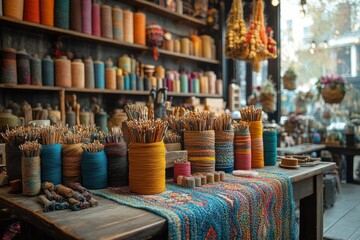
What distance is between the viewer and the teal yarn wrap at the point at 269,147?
1.94 meters

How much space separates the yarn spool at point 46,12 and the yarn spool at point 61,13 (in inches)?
2.0

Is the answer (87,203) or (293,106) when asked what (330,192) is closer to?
(293,106)

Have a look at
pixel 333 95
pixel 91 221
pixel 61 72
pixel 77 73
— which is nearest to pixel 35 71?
pixel 61 72

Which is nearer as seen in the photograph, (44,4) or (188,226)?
(188,226)

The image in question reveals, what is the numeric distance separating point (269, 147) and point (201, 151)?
587 millimetres

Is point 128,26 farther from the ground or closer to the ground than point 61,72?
farther from the ground

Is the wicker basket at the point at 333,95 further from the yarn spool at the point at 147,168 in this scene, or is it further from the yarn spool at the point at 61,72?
the yarn spool at the point at 147,168

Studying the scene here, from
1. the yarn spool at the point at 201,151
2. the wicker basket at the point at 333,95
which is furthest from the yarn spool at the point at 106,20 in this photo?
the wicker basket at the point at 333,95

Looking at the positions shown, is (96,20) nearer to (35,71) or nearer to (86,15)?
(86,15)

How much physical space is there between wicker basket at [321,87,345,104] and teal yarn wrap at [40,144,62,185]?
431cm

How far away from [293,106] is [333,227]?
8.97 ft

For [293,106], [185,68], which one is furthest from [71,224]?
[293,106]

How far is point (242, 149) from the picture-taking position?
1740 mm

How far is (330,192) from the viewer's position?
366 centimetres
